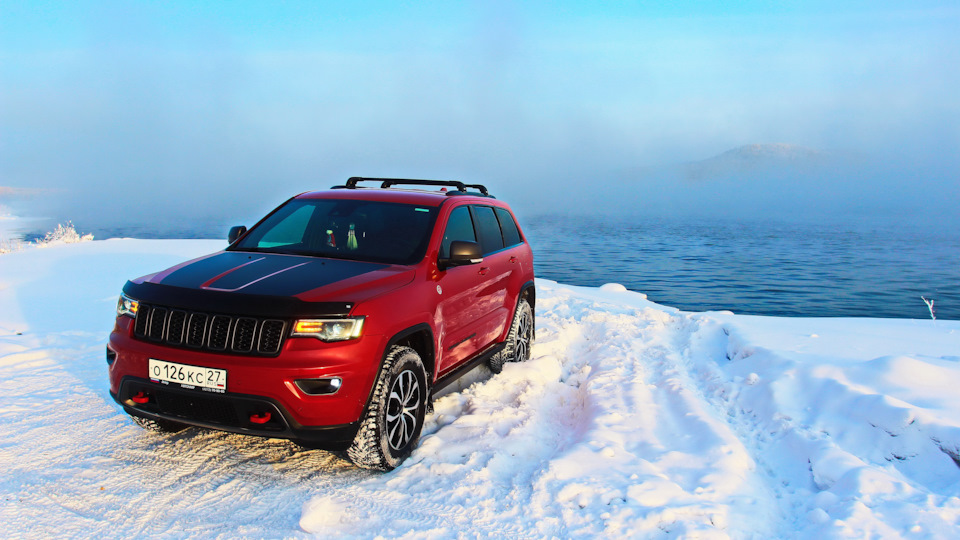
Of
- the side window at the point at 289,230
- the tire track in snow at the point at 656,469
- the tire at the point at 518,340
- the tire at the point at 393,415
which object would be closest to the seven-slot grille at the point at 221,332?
the tire at the point at 393,415

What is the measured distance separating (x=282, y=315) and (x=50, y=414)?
2607mm

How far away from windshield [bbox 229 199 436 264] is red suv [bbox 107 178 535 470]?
17mm

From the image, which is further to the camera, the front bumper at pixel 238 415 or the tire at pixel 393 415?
the tire at pixel 393 415

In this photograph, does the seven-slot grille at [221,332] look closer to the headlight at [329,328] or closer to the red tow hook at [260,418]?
the headlight at [329,328]

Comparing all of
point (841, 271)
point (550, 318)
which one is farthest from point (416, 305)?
point (841, 271)

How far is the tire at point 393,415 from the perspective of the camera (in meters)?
3.79

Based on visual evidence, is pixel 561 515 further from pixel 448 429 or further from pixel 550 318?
pixel 550 318

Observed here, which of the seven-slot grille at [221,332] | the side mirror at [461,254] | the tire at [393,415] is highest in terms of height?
the side mirror at [461,254]

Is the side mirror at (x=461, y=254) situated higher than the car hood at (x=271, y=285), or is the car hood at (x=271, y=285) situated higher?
the side mirror at (x=461, y=254)

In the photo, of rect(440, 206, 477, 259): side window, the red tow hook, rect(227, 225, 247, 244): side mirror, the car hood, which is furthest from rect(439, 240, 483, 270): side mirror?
rect(227, 225, 247, 244): side mirror

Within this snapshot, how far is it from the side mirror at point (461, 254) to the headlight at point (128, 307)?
199 cm

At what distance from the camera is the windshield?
4.73 metres

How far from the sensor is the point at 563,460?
402 centimetres

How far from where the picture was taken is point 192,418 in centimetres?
362
